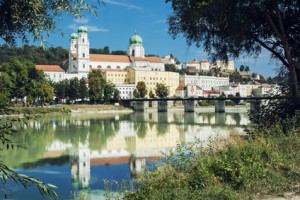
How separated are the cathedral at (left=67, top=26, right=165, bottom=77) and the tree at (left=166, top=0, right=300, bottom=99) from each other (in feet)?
309

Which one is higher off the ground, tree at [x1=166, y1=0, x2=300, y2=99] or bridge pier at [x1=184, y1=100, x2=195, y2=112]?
tree at [x1=166, y1=0, x2=300, y2=99]

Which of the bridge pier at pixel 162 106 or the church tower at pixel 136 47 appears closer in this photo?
the bridge pier at pixel 162 106

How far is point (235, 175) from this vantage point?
19.0 ft

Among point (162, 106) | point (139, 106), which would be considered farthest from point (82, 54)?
point (162, 106)

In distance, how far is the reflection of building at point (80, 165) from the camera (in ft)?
37.8

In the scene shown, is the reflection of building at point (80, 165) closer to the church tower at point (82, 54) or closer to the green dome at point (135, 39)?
the church tower at point (82, 54)

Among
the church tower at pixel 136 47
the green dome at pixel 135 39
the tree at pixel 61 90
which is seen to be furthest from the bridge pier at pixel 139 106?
the green dome at pixel 135 39

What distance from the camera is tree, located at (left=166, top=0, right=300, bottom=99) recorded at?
10.3 metres

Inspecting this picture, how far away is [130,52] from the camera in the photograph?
128 meters

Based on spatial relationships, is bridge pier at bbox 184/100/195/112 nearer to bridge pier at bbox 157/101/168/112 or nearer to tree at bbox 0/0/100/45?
bridge pier at bbox 157/101/168/112

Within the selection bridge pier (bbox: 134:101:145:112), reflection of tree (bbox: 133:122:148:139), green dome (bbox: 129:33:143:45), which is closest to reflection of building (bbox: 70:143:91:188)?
reflection of tree (bbox: 133:122:148:139)

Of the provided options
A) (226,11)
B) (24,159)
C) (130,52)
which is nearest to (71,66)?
(130,52)

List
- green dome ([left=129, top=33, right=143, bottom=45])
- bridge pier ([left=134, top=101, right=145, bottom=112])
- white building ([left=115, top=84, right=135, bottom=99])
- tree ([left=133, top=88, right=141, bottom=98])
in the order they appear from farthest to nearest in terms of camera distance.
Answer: green dome ([left=129, top=33, right=143, bottom=45])
white building ([left=115, top=84, right=135, bottom=99])
tree ([left=133, top=88, right=141, bottom=98])
bridge pier ([left=134, top=101, right=145, bottom=112])

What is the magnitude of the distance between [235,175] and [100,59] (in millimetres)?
116678
